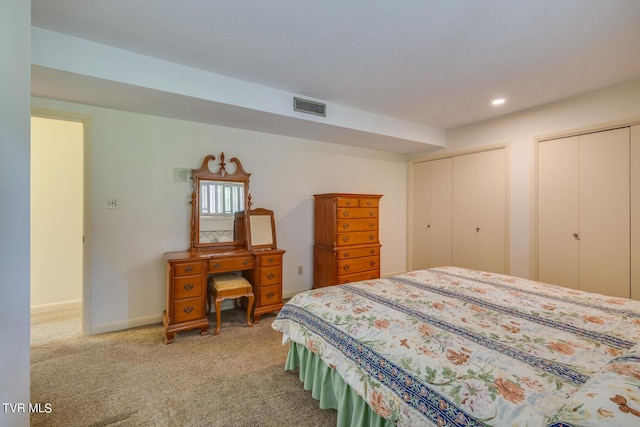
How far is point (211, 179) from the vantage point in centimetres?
322

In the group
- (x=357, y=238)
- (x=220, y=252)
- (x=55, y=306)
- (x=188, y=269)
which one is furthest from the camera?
(x=357, y=238)

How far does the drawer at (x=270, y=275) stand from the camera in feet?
10.2

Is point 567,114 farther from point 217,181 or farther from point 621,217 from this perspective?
point 217,181

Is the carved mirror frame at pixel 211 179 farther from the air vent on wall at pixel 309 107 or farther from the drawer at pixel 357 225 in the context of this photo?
the drawer at pixel 357 225

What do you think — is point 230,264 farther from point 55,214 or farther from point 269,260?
point 55,214

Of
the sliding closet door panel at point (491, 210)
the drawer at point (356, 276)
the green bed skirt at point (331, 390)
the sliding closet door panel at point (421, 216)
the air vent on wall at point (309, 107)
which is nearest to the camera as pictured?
the green bed skirt at point (331, 390)

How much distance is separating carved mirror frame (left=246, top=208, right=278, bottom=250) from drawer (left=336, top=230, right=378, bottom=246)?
33.6 inches

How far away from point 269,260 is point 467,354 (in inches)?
90.4

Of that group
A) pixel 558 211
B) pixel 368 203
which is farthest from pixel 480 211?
pixel 368 203

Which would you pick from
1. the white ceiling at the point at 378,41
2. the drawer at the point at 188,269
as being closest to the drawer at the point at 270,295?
the drawer at the point at 188,269

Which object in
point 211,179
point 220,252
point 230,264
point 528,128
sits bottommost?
point 230,264

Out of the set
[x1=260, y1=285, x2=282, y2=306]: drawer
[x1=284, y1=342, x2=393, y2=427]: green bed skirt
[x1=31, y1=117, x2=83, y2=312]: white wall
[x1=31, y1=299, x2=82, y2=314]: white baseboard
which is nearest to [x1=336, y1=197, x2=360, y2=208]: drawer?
[x1=260, y1=285, x2=282, y2=306]: drawer

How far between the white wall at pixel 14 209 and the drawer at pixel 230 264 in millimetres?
1601

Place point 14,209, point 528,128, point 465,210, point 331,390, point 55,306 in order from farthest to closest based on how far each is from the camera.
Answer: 1. point 465,210
2. point 528,128
3. point 55,306
4. point 331,390
5. point 14,209
